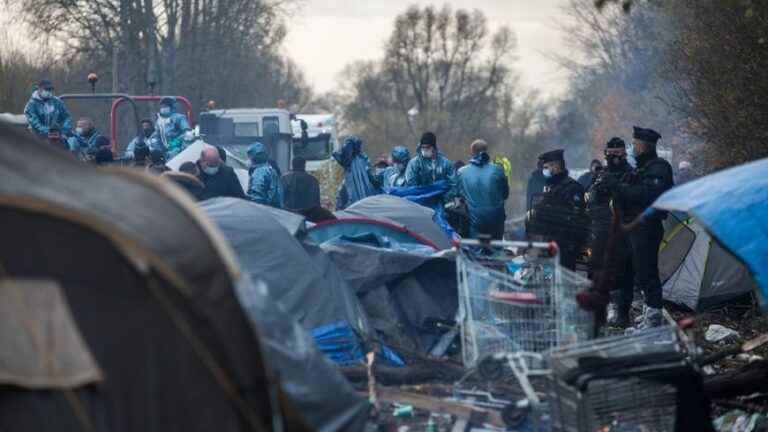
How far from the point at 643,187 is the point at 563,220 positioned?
4.72 ft

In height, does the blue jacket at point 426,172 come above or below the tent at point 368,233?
above

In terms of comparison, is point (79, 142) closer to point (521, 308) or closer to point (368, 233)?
point (368, 233)

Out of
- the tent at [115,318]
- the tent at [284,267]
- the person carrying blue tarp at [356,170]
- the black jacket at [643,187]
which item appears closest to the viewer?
the tent at [115,318]

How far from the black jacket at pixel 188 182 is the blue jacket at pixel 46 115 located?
5.32 meters

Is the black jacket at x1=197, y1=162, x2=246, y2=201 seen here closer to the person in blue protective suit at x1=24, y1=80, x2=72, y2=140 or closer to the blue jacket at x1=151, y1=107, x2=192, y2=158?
the person in blue protective suit at x1=24, y1=80, x2=72, y2=140

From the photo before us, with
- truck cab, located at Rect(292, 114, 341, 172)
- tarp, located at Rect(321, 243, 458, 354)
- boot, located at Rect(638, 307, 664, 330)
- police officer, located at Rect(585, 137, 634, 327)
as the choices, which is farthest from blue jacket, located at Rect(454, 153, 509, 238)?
truck cab, located at Rect(292, 114, 341, 172)

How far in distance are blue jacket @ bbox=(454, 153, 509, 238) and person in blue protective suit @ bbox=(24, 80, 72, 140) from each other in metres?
5.77

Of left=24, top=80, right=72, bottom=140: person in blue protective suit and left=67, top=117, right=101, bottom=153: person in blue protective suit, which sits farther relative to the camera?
left=24, top=80, right=72, bottom=140: person in blue protective suit

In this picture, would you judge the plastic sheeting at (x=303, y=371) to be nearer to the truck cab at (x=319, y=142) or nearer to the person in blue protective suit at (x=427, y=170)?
the person in blue protective suit at (x=427, y=170)

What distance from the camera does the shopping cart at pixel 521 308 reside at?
25.3ft

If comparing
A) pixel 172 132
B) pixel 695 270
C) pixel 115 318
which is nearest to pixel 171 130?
pixel 172 132

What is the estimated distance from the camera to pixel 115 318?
594cm

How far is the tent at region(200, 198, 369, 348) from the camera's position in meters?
9.52

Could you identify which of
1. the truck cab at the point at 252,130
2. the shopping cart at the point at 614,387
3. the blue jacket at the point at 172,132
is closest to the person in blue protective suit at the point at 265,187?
the blue jacket at the point at 172,132
